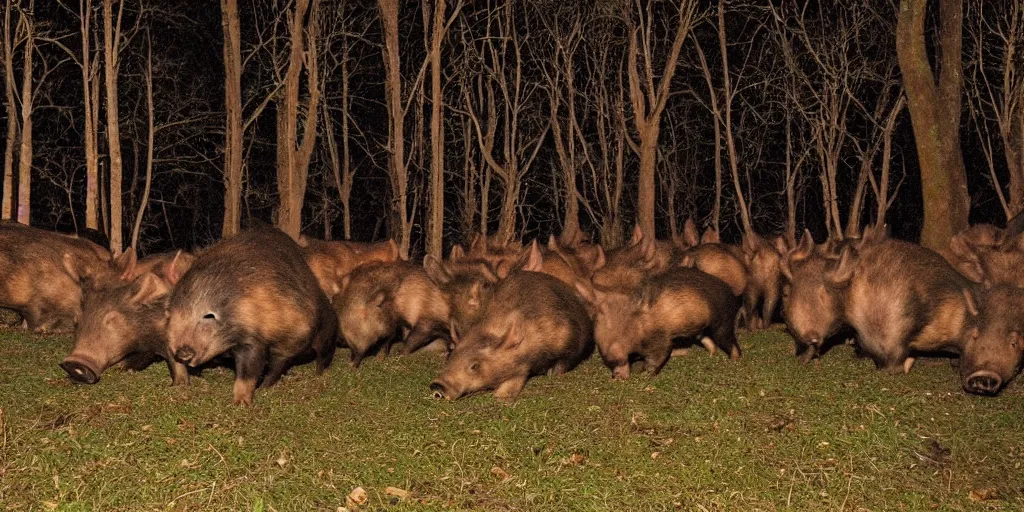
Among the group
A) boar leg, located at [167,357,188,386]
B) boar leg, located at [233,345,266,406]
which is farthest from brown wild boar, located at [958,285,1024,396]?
boar leg, located at [167,357,188,386]

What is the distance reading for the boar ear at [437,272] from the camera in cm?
892

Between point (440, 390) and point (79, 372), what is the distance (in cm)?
245

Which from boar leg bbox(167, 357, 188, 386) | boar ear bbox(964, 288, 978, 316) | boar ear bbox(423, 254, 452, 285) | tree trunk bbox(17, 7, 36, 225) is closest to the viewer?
boar ear bbox(964, 288, 978, 316)

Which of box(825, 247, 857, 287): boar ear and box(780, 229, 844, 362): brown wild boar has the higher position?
box(825, 247, 857, 287): boar ear

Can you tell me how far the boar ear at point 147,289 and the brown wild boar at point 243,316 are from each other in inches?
7.8

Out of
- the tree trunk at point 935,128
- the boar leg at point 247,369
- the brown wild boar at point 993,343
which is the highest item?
the tree trunk at point 935,128

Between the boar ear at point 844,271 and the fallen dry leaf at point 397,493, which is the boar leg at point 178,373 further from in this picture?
the boar ear at point 844,271

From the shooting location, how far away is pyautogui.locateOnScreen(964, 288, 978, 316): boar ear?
696 cm

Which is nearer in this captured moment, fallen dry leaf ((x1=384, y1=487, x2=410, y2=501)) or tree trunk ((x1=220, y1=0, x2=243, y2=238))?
fallen dry leaf ((x1=384, y1=487, x2=410, y2=501))

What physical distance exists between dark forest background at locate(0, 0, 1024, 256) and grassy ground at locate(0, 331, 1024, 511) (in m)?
4.67

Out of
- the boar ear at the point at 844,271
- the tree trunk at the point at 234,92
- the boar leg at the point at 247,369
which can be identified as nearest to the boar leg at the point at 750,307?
the boar ear at the point at 844,271

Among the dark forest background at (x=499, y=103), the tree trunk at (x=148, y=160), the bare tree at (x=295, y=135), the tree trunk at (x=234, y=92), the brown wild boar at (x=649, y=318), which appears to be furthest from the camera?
the tree trunk at (x=148, y=160)

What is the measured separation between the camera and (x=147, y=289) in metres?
7.08

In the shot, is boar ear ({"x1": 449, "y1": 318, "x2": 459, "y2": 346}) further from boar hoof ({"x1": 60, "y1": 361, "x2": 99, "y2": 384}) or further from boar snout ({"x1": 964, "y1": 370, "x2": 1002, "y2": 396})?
boar snout ({"x1": 964, "y1": 370, "x2": 1002, "y2": 396})
